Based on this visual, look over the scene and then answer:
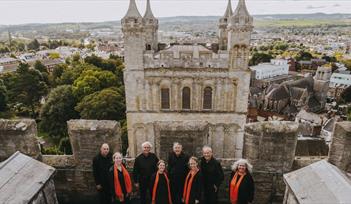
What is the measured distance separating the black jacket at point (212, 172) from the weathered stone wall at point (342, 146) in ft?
7.97

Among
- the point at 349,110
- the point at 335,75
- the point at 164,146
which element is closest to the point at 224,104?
the point at 164,146

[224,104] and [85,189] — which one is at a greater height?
[85,189]

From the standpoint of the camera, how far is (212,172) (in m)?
5.81

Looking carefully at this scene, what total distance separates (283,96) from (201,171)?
49942 mm

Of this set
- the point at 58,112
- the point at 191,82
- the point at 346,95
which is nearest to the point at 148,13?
the point at 191,82

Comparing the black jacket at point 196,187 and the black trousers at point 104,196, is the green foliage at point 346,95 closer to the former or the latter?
the black jacket at point 196,187

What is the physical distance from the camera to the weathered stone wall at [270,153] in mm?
6066

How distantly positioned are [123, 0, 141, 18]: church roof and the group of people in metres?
14.3

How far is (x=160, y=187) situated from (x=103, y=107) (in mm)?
25479

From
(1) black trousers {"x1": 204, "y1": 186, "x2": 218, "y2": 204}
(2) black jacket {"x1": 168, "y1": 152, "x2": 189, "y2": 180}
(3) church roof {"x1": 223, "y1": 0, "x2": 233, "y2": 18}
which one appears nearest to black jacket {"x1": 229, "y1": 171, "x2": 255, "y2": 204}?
(1) black trousers {"x1": 204, "y1": 186, "x2": 218, "y2": 204}

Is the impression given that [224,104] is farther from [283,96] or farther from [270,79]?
[270,79]

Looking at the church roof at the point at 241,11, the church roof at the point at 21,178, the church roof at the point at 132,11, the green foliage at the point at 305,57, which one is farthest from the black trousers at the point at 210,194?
the green foliage at the point at 305,57

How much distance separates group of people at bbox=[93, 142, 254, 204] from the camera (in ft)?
18.4

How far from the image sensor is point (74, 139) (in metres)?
6.41
